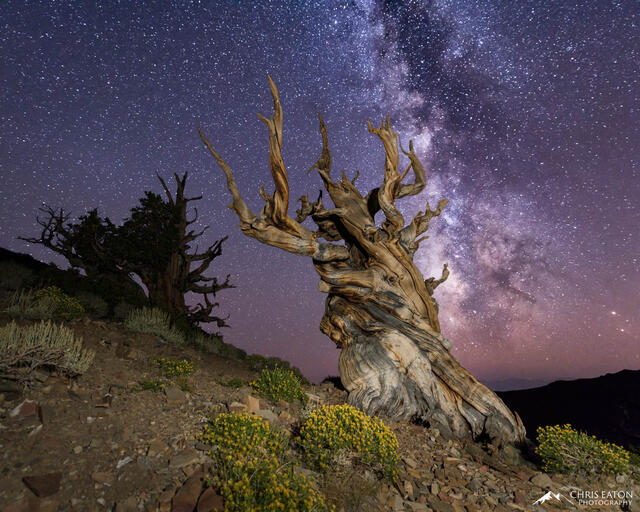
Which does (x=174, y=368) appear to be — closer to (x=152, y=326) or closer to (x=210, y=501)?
(x=152, y=326)

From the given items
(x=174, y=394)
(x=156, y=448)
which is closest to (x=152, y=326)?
(x=174, y=394)

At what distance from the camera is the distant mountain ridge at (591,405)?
1375 inches

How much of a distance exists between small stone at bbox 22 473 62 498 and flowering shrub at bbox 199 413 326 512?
1682mm

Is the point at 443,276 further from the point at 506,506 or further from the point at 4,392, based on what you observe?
the point at 4,392

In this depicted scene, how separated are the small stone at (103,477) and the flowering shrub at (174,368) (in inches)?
139

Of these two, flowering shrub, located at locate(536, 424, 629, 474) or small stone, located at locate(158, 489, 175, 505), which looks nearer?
small stone, located at locate(158, 489, 175, 505)

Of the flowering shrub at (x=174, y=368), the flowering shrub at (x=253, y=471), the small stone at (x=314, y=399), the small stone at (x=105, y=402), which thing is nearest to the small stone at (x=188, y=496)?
the flowering shrub at (x=253, y=471)

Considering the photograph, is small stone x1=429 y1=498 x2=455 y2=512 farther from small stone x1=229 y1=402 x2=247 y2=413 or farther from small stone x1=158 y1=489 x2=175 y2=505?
small stone x1=158 y1=489 x2=175 y2=505

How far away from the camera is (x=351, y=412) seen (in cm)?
592

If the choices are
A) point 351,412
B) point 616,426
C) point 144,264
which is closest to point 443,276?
point 351,412

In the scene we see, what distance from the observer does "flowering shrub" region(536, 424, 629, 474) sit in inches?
264

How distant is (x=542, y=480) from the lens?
245 inches

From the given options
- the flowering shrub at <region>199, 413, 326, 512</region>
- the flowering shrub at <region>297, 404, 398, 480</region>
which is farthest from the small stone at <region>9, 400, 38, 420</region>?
the flowering shrub at <region>297, 404, 398, 480</region>

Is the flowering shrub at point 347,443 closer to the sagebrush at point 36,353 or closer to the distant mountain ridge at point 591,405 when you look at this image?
the sagebrush at point 36,353
